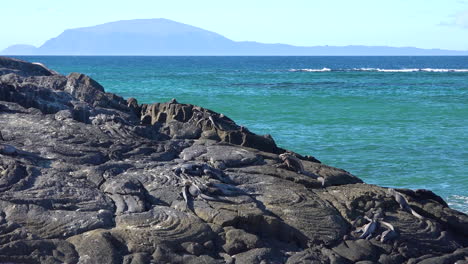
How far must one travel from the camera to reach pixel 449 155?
83.5ft

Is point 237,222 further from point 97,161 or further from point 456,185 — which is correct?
point 456,185

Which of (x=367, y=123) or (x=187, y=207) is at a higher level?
(x=187, y=207)

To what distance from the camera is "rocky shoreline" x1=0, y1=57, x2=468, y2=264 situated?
37.6 ft

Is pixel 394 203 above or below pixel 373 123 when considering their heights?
above

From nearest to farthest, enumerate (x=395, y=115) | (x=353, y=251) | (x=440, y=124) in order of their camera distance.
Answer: (x=353, y=251) → (x=440, y=124) → (x=395, y=115)

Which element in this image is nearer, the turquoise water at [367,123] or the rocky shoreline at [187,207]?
the rocky shoreline at [187,207]

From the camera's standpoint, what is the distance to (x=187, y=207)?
41.2 feet

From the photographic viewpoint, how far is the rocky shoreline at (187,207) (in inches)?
452

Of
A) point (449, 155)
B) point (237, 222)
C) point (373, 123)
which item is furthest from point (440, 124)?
point (237, 222)

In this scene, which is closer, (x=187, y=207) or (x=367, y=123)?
(x=187, y=207)

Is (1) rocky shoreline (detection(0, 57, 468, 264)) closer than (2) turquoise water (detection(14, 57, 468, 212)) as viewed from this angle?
Yes

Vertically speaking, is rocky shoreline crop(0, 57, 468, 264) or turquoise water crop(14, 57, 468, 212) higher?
rocky shoreline crop(0, 57, 468, 264)

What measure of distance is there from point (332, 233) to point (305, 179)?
7.04ft

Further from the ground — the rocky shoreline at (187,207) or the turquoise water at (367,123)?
the rocky shoreline at (187,207)
